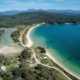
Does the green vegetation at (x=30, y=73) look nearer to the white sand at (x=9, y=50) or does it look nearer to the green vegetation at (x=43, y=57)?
the green vegetation at (x=43, y=57)

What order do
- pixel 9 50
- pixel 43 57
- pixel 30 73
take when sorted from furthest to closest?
1. pixel 9 50
2. pixel 43 57
3. pixel 30 73

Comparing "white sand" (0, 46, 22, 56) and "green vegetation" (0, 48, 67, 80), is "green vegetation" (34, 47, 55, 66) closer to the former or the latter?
"green vegetation" (0, 48, 67, 80)

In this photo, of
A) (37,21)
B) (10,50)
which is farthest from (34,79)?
(37,21)

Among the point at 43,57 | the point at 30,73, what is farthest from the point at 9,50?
the point at 30,73

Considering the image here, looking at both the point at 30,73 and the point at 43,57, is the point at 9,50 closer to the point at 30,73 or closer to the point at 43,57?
the point at 43,57

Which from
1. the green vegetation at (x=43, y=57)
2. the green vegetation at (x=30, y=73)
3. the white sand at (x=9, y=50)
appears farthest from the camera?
the white sand at (x=9, y=50)

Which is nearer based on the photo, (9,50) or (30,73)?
(30,73)

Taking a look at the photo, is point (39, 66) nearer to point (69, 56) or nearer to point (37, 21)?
point (69, 56)

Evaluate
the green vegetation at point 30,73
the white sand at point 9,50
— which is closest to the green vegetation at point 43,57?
the green vegetation at point 30,73

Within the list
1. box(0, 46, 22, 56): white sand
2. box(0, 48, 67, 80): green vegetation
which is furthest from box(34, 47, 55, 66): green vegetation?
box(0, 46, 22, 56): white sand

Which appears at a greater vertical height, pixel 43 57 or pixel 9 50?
pixel 9 50

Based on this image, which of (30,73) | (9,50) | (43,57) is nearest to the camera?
(30,73)

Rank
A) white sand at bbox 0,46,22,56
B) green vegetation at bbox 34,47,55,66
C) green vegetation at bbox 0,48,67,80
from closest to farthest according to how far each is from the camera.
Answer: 1. green vegetation at bbox 0,48,67,80
2. green vegetation at bbox 34,47,55,66
3. white sand at bbox 0,46,22,56
